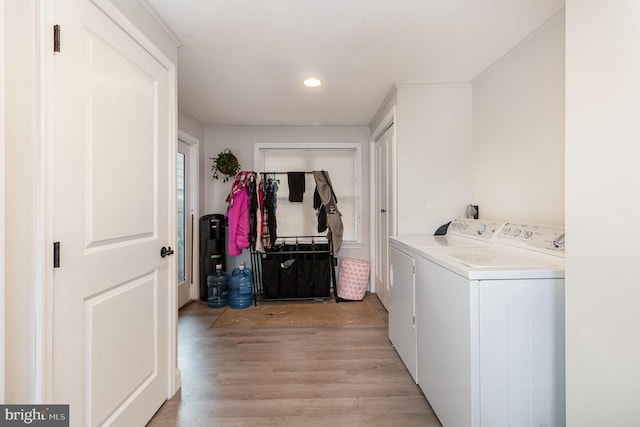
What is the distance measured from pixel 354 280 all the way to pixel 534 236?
87.6 inches

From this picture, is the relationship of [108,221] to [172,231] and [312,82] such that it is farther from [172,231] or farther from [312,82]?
[312,82]

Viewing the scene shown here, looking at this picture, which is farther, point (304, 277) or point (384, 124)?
point (304, 277)

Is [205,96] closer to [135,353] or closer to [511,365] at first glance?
[135,353]

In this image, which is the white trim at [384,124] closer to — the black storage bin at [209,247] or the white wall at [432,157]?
the white wall at [432,157]

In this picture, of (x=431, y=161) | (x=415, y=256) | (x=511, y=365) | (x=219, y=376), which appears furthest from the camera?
(x=431, y=161)

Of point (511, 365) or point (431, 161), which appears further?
point (431, 161)

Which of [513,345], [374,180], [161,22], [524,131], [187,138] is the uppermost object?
[161,22]

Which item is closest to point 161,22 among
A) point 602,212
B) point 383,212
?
point 602,212

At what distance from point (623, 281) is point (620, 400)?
1.10ft

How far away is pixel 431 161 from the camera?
2.65 m

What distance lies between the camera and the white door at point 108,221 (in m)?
1.06

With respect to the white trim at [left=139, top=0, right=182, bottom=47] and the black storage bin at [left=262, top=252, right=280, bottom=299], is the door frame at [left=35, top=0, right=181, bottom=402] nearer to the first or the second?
the white trim at [left=139, top=0, right=182, bottom=47]

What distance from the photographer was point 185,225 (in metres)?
3.49

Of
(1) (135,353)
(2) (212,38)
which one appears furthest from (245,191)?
(1) (135,353)
